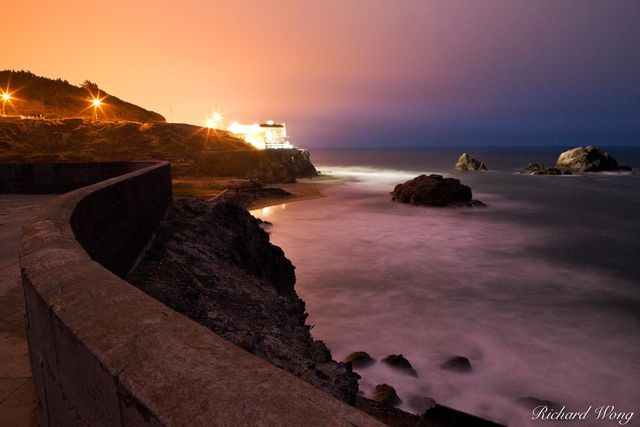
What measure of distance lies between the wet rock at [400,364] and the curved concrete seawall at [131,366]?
783cm

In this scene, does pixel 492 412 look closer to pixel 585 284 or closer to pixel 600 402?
pixel 600 402

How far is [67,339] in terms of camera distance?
1680mm

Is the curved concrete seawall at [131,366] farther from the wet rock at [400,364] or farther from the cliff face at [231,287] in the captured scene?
the wet rock at [400,364]

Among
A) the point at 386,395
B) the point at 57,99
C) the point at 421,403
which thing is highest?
the point at 57,99

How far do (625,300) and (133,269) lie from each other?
631 inches

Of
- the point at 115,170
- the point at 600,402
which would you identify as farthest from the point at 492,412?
the point at 115,170

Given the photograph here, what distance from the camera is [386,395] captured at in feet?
24.6

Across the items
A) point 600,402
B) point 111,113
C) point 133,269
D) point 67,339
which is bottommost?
point 600,402

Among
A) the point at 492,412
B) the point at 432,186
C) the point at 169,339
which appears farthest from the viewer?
the point at 432,186

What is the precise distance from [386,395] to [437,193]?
26.8m

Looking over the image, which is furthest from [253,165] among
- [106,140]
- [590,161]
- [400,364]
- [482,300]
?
[590,161]

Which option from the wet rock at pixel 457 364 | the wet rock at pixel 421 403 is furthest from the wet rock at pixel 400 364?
the wet rock at pixel 421 403

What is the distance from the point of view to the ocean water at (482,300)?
8.88m

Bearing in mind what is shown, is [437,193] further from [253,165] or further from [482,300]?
[253,165]
